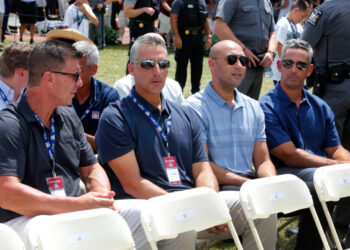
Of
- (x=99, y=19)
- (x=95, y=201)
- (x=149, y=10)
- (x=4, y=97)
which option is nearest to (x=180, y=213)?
(x=95, y=201)

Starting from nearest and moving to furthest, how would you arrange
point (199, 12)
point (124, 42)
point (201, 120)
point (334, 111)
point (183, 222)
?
point (183, 222)
point (201, 120)
point (334, 111)
point (199, 12)
point (124, 42)

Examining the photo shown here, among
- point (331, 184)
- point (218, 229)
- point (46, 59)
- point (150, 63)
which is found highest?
point (46, 59)

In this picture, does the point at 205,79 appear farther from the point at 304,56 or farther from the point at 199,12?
the point at 304,56

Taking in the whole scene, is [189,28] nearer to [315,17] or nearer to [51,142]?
[315,17]

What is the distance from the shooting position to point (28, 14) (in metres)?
13.9

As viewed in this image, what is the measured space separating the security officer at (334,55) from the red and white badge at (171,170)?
7.03 ft

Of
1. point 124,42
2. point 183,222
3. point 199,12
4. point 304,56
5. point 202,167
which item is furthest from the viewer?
point 124,42

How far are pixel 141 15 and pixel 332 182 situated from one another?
17.4 ft

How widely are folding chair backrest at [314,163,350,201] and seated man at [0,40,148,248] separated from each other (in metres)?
1.13

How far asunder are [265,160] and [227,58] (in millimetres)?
859

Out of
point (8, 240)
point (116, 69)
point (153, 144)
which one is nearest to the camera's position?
point (8, 240)

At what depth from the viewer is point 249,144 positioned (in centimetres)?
412

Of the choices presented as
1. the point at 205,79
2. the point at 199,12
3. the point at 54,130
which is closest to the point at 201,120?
the point at 54,130

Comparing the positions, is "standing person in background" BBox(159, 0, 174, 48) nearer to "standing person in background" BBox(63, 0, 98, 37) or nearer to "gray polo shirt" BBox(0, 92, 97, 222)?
"standing person in background" BBox(63, 0, 98, 37)
